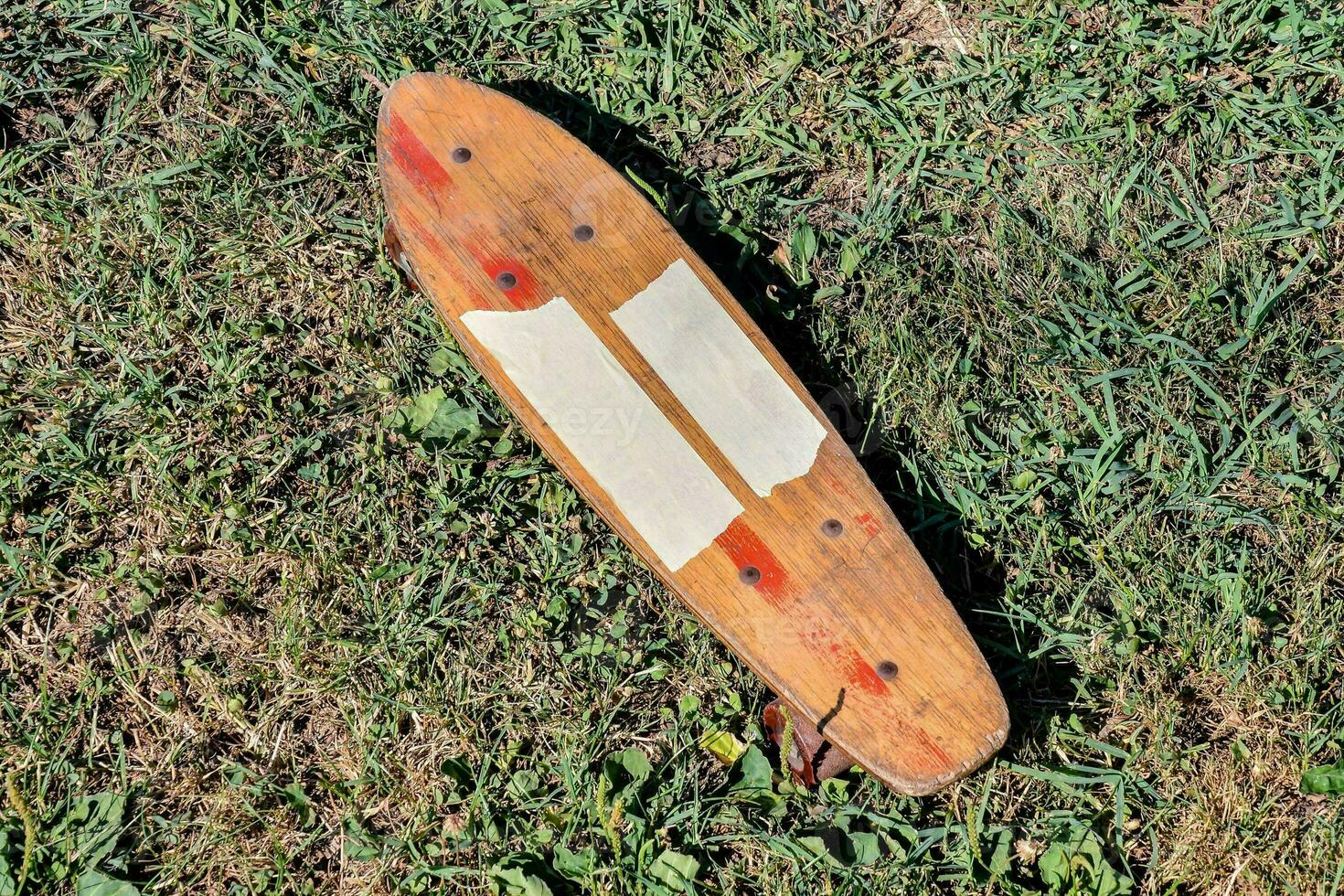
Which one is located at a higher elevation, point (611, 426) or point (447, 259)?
point (447, 259)

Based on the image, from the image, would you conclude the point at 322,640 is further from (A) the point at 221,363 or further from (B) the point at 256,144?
(B) the point at 256,144

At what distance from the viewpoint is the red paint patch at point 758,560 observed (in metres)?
2.57

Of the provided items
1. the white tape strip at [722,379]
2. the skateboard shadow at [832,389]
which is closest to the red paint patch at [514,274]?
the white tape strip at [722,379]

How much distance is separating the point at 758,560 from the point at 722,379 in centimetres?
40

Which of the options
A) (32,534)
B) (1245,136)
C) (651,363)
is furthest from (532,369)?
(1245,136)

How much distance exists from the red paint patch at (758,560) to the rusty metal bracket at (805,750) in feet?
0.71

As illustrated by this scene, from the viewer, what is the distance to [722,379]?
2.73 metres

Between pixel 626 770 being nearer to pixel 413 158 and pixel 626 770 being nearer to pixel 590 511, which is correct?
pixel 590 511

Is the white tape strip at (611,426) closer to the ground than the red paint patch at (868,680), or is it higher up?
higher up

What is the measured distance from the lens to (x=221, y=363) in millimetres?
2961

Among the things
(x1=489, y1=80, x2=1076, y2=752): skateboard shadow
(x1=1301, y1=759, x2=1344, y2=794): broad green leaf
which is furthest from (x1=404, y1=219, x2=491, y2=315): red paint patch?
(x1=1301, y1=759, x2=1344, y2=794): broad green leaf

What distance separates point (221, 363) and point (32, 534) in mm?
549

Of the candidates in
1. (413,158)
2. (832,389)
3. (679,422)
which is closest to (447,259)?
(413,158)

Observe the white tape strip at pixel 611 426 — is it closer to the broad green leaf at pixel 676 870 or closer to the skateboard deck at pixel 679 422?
the skateboard deck at pixel 679 422
